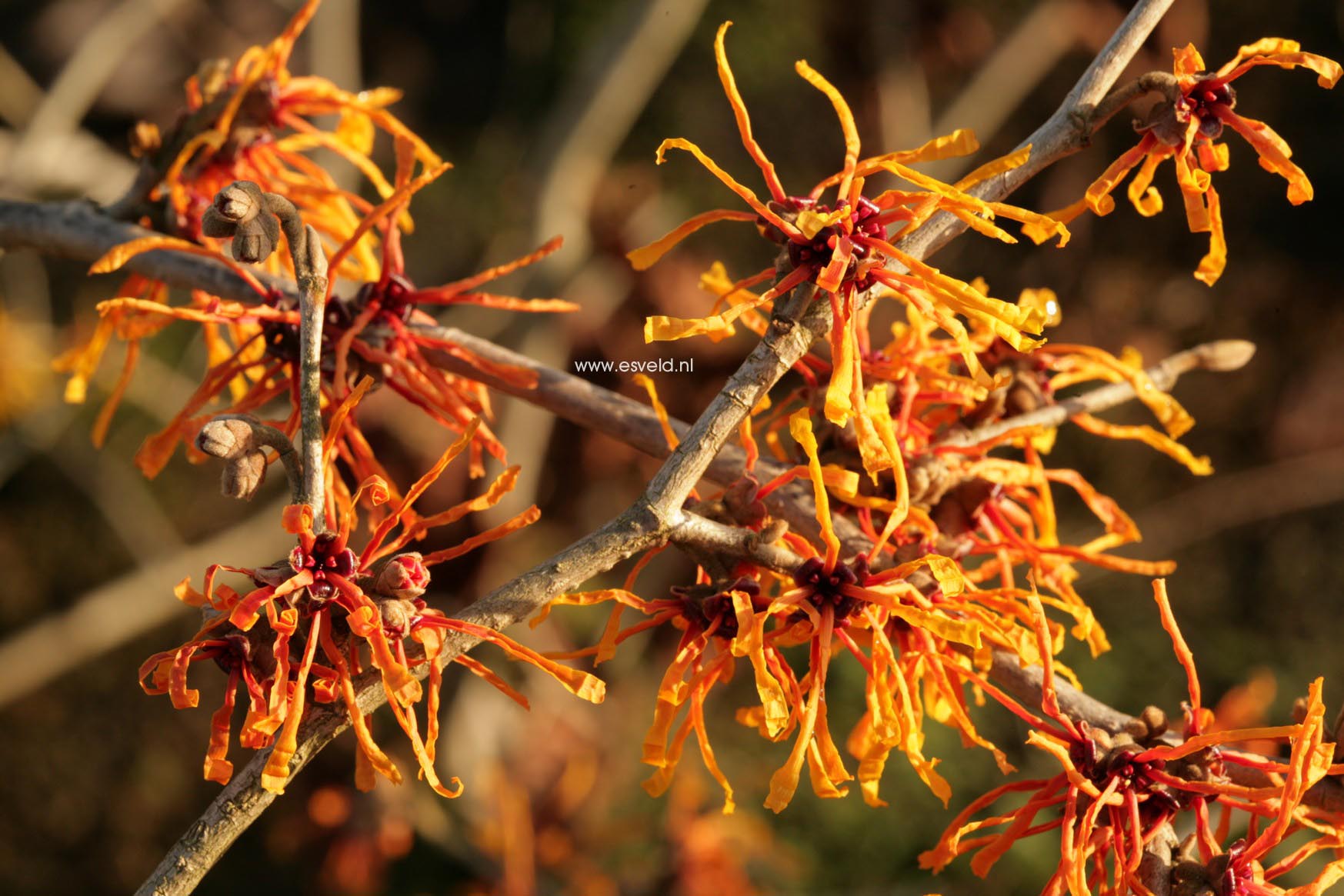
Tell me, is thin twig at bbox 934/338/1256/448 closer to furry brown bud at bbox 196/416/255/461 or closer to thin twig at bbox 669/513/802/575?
thin twig at bbox 669/513/802/575

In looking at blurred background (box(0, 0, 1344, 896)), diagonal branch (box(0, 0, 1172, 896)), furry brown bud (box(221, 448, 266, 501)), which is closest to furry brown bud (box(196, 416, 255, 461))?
furry brown bud (box(221, 448, 266, 501))

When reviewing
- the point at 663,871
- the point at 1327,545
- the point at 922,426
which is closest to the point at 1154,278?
the point at 1327,545

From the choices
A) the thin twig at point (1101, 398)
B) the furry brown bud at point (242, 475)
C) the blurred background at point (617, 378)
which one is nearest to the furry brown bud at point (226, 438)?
the furry brown bud at point (242, 475)

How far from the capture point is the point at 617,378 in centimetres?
150

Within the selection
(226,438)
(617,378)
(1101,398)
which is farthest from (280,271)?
(617,378)

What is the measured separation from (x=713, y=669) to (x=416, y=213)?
4.55 ft

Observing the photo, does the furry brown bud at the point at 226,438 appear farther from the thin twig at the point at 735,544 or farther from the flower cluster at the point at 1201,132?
the flower cluster at the point at 1201,132

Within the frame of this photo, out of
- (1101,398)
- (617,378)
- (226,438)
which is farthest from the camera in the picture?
(617,378)

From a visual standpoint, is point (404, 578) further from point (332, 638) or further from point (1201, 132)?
point (1201, 132)

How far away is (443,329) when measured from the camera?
0.57 meters

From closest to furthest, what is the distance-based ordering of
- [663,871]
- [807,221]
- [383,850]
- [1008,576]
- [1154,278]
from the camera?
1. [807,221]
2. [1008,576]
3. [663,871]
4. [383,850]
5. [1154,278]

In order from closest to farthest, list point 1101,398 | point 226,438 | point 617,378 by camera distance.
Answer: point 226,438
point 1101,398
point 617,378

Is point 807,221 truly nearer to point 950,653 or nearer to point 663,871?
point 950,653

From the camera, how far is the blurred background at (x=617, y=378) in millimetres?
1528
